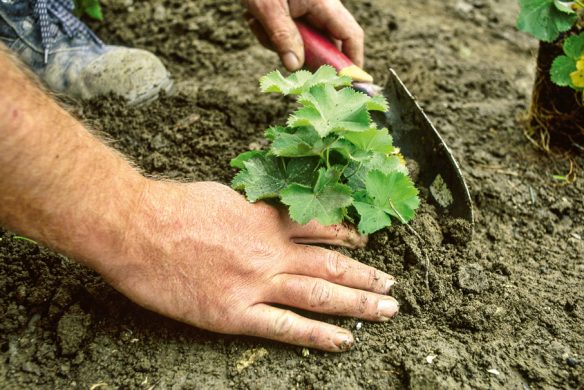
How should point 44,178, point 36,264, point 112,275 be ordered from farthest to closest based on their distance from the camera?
1. point 36,264
2. point 112,275
3. point 44,178

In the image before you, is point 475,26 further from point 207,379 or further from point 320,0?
point 207,379

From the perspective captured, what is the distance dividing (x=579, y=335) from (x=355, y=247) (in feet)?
2.63

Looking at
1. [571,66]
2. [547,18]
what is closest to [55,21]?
[547,18]

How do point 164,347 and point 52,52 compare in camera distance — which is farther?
point 52,52

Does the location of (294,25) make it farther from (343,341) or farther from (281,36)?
(343,341)

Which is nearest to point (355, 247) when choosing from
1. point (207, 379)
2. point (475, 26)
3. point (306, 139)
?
point (306, 139)

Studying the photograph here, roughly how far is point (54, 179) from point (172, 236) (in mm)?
380

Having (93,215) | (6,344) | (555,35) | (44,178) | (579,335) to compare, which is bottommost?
(6,344)

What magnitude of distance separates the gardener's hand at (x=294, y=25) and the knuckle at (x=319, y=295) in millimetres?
1092

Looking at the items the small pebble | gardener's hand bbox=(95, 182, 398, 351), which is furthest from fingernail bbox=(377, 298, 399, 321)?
the small pebble

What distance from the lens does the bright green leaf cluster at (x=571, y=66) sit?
2465mm

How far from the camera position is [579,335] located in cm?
199

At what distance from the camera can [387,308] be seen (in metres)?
1.95

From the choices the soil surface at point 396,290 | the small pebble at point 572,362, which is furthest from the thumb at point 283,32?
the small pebble at point 572,362
